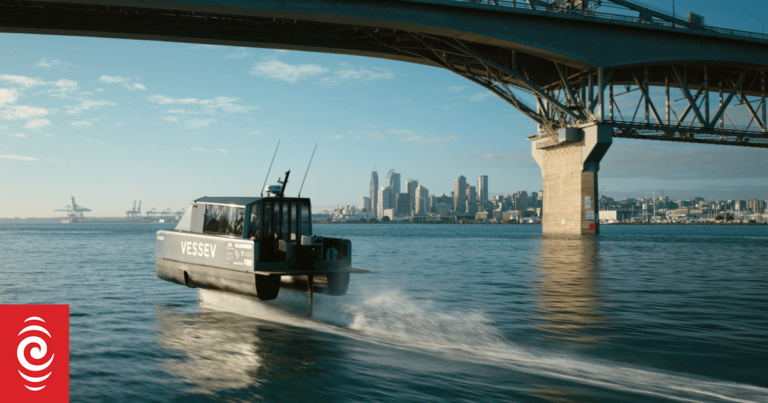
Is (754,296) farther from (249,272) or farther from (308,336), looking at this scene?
(249,272)

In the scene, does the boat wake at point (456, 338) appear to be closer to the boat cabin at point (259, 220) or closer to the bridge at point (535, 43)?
the boat cabin at point (259, 220)

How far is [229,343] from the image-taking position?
8672 millimetres

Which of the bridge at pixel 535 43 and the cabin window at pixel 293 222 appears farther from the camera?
the bridge at pixel 535 43

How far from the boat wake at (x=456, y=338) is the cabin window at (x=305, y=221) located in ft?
4.70

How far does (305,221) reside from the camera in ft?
38.6

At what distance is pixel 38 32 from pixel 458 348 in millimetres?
45304

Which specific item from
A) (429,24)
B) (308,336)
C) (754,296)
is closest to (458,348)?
(308,336)

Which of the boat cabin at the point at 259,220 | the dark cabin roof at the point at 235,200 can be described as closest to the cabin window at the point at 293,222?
the boat cabin at the point at 259,220

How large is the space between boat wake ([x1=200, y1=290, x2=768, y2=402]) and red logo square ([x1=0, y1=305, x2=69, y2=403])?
4.77 meters

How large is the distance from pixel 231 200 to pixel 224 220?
0.47 metres

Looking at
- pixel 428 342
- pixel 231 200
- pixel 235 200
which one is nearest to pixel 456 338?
pixel 428 342

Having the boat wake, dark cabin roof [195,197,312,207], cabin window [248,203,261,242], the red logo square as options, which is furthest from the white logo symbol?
dark cabin roof [195,197,312,207]

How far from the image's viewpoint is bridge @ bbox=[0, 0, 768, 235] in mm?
37844

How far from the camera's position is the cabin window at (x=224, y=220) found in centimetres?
1117
